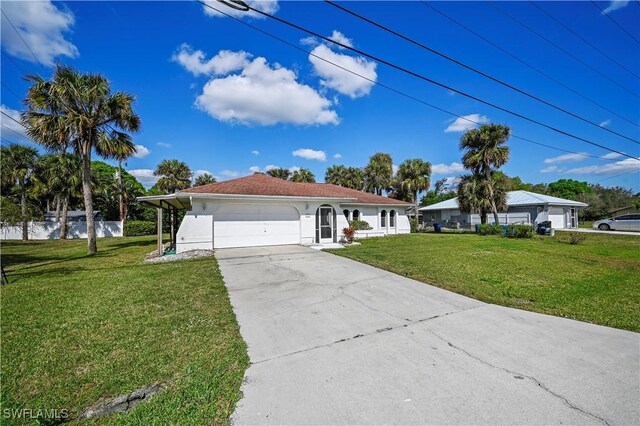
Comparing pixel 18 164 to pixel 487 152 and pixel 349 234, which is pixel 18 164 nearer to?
pixel 349 234

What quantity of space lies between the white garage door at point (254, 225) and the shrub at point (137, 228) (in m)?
17.7

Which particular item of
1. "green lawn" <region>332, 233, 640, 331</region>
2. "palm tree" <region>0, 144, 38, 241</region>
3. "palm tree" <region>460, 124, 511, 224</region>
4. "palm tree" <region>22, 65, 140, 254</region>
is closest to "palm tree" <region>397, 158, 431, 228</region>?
"palm tree" <region>460, 124, 511, 224</region>

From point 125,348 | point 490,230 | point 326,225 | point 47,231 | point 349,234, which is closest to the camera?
point 125,348

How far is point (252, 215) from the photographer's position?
45.4 ft

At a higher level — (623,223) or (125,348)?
(623,223)

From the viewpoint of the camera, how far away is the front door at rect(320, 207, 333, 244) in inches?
621

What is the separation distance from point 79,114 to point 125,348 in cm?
1380

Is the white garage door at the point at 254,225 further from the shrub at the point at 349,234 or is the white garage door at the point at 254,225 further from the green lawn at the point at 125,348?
the green lawn at the point at 125,348

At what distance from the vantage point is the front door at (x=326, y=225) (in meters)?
15.8

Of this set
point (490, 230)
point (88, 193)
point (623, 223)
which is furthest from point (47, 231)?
point (623, 223)

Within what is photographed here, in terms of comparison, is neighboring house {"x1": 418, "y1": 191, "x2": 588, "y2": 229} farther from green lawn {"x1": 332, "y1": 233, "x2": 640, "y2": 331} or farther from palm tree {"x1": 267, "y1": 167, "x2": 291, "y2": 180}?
palm tree {"x1": 267, "y1": 167, "x2": 291, "y2": 180}

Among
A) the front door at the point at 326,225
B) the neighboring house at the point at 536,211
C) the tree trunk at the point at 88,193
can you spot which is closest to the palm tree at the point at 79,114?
the tree trunk at the point at 88,193

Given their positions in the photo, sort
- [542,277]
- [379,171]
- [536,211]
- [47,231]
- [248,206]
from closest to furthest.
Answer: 1. [542,277]
2. [248,206]
3. [47,231]
4. [536,211]
5. [379,171]

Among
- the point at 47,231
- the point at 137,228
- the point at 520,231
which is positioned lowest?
the point at 520,231
